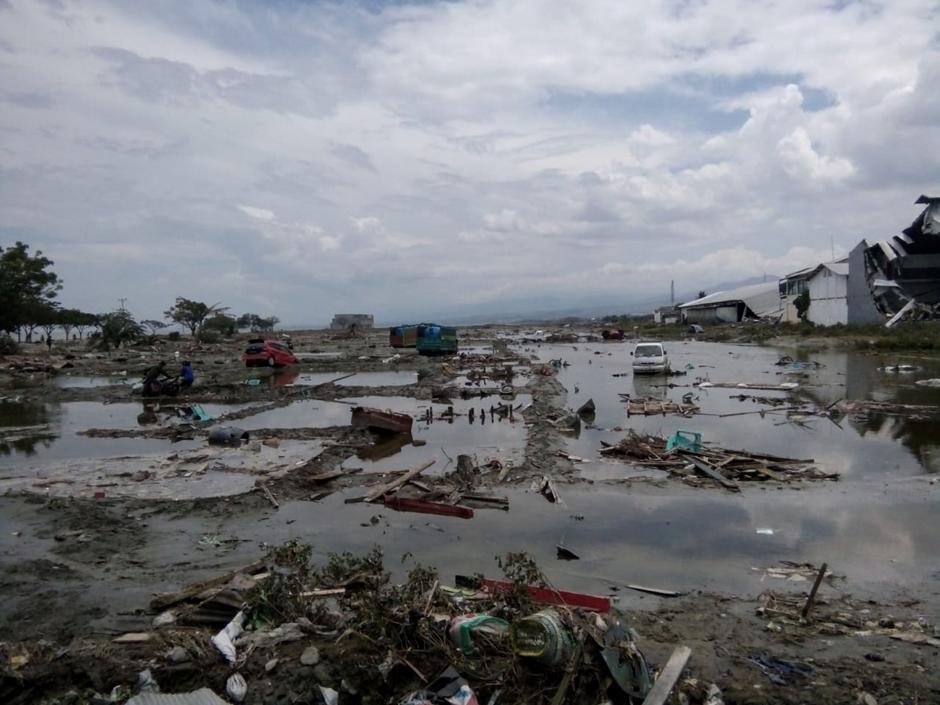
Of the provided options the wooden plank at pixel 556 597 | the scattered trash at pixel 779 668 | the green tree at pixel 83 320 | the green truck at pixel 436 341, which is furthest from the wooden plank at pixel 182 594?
the green tree at pixel 83 320

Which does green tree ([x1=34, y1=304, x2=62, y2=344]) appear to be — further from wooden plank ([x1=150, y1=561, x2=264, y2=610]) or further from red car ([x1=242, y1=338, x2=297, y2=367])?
wooden plank ([x1=150, y1=561, x2=264, y2=610])

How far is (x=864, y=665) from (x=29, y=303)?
67.0m

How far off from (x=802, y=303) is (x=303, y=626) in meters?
68.4

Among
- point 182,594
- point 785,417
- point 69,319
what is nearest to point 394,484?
point 182,594

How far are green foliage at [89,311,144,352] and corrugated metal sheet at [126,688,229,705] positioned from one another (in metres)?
61.3

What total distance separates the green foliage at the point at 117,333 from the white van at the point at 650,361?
47565 mm

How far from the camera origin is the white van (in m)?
34.0

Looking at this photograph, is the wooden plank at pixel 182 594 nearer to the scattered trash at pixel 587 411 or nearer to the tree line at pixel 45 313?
the scattered trash at pixel 587 411

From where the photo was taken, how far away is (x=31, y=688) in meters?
5.77

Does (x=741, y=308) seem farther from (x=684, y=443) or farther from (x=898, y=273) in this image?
(x=684, y=443)

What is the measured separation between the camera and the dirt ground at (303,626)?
5801 mm

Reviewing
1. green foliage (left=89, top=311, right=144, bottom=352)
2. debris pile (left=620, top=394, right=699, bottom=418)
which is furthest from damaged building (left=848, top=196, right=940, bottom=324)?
green foliage (left=89, top=311, right=144, bottom=352)

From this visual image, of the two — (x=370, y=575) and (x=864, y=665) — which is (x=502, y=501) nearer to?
(x=370, y=575)

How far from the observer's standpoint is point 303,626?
650 centimetres
